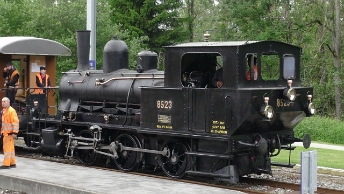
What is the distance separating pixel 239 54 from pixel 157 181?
9.40ft

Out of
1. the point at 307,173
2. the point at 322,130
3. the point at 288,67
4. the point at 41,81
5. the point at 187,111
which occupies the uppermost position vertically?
the point at 288,67

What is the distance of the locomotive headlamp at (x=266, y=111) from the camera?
9.74m

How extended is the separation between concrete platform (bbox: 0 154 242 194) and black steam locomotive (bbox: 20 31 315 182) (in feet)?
2.92

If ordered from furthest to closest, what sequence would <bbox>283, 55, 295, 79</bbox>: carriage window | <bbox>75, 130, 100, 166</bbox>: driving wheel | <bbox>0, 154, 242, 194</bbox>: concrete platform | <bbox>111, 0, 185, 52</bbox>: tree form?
<bbox>111, 0, 185, 52</bbox>: tree → <bbox>75, 130, 100, 166</bbox>: driving wheel → <bbox>283, 55, 295, 79</bbox>: carriage window → <bbox>0, 154, 242, 194</bbox>: concrete platform

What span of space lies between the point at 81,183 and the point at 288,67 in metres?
4.88

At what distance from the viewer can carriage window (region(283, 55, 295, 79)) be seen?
11098mm

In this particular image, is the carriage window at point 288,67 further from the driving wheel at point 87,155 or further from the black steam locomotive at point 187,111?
the driving wheel at point 87,155

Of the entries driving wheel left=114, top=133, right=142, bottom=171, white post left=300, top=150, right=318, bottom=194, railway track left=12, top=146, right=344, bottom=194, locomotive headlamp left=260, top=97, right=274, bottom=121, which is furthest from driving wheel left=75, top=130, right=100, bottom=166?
white post left=300, top=150, right=318, bottom=194

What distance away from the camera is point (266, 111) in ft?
31.9

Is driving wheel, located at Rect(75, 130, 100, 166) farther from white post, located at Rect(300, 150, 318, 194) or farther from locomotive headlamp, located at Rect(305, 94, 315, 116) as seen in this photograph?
white post, located at Rect(300, 150, 318, 194)

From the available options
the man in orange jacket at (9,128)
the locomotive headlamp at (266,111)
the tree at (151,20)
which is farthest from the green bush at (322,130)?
the tree at (151,20)

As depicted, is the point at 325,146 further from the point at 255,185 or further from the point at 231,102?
the point at 231,102

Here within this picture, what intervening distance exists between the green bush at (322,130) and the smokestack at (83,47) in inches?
403

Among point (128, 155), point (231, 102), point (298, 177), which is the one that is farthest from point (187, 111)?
point (298, 177)
